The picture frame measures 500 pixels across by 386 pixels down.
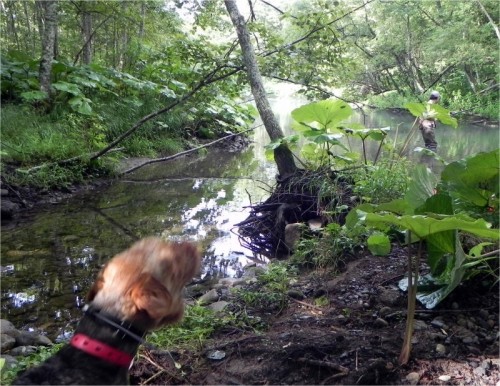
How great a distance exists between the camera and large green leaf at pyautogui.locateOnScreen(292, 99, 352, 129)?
4961 millimetres

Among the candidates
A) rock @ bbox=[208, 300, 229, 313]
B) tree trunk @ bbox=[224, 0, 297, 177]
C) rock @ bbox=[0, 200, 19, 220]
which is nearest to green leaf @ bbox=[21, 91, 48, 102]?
rock @ bbox=[0, 200, 19, 220]

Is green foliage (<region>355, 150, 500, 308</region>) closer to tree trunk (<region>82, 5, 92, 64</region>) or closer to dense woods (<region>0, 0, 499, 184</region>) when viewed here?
dense woods (<region>0, 0, 499, 184</region>)

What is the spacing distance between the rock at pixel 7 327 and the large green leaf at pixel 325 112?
3.48m

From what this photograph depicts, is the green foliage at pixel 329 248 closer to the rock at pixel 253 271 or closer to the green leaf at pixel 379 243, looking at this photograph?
the rock at pixel 253 271

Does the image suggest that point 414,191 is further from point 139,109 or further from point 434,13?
point 434,13

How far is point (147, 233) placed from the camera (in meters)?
5.57

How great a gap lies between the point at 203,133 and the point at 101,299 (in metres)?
11.5

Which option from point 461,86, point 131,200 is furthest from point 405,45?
point 131,200

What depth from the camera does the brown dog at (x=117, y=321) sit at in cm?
135

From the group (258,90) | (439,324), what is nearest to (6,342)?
(439,324)

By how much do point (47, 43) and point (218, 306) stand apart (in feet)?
21.4

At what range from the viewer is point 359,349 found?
7.27 ft

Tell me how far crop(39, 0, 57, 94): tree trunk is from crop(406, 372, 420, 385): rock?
25.8ft

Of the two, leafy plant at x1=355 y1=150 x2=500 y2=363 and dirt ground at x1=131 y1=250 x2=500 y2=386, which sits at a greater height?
leafy plant at x1=355 y1=150 x2=500 y2=363
